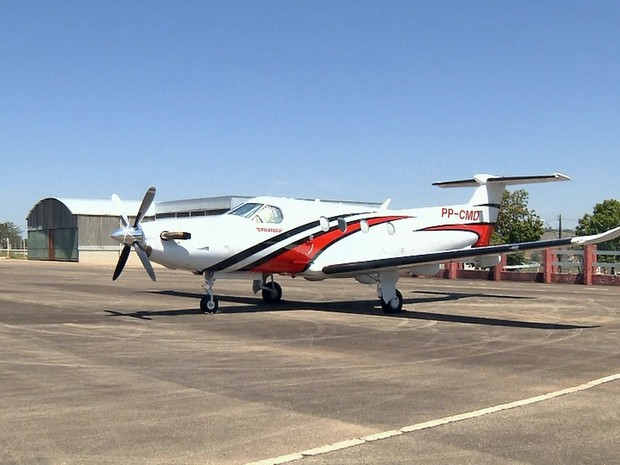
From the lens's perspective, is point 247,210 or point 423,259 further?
point 247,210

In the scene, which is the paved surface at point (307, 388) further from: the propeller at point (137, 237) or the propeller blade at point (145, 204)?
the propeller blade at point (145, 204)

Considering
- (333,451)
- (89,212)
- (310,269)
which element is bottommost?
(333,451)

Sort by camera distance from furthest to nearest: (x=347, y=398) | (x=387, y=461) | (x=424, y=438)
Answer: (x=347, y=398)
(x=424, y=438)
(x=387, y=461)

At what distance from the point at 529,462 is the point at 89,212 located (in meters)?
72.7

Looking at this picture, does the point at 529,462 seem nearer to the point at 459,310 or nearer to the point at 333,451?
the point at 333,451

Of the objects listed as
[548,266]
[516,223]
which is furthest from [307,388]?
[516,223]

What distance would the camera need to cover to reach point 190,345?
483 inches

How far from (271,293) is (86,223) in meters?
57.0

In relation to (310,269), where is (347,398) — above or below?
below

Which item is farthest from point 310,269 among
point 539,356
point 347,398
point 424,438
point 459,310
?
point 424,438

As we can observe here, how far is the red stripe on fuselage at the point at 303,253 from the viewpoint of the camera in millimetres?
18625

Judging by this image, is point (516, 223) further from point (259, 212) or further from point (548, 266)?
point (259, 212)

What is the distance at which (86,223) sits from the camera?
73.0 m

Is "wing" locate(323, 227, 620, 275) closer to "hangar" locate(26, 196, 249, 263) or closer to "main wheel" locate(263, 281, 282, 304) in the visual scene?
"main wheel" locate(263, 281, 282, 304)
